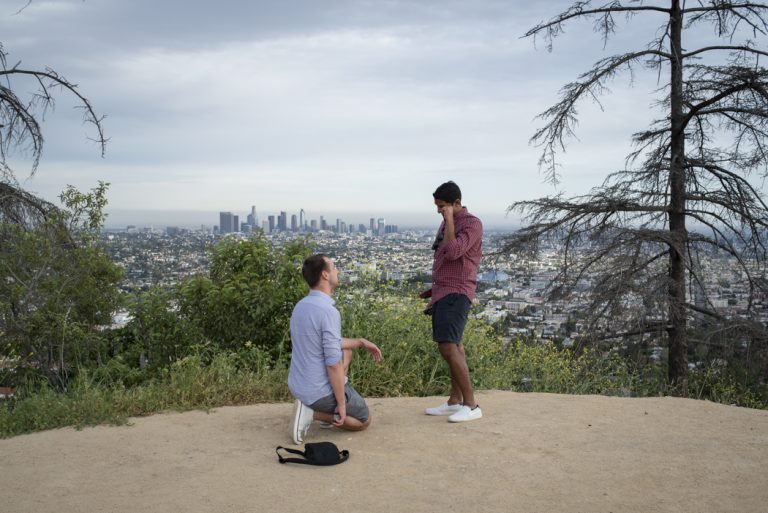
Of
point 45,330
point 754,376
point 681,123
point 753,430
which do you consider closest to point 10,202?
point 45,330

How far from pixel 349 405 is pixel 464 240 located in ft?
5.65

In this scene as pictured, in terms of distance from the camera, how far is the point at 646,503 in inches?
168

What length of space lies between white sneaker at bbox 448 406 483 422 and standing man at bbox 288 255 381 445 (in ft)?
3.16

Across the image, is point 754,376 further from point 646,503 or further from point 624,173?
point 646,503

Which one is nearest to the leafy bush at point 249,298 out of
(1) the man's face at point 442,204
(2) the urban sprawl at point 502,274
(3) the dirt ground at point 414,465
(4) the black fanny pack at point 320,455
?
(2) the urban sprawl at point 502,274

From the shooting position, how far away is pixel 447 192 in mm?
5891

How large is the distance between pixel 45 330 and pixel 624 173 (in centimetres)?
936

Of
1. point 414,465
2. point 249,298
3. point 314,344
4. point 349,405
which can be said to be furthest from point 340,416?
point 249,298

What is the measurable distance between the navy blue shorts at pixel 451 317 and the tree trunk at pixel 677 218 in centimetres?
631

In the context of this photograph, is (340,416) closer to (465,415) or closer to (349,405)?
(349,405)

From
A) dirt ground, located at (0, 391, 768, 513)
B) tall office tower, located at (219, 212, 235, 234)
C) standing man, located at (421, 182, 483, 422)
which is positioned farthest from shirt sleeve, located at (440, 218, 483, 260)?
tall office tower, located at (219, 212, 235, 234)

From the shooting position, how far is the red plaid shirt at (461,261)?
5.86m

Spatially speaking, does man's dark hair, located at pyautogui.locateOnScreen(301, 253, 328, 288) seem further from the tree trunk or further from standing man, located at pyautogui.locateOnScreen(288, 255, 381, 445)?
the tree trunk

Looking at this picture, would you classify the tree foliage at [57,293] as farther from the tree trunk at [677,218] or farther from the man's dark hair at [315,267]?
the tree trunk at [677,218]
